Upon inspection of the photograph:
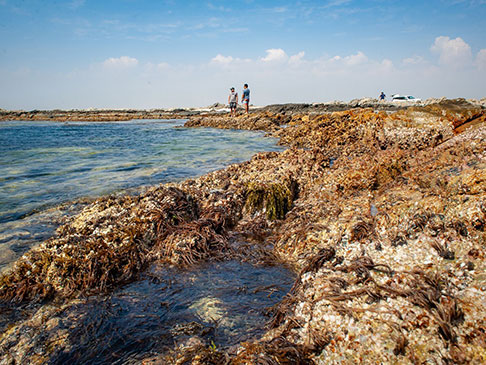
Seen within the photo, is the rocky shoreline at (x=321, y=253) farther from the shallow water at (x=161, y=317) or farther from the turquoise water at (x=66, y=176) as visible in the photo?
the turquoise water at (x=66, y=176)

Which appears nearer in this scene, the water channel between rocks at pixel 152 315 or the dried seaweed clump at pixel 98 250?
the water channel between rocks at pixel 152 315

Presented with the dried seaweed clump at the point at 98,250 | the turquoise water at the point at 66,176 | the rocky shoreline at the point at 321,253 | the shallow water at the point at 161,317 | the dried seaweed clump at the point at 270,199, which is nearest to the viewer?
the rocky shoreline at the point at 321,253

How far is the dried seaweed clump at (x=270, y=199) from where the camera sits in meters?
4.89

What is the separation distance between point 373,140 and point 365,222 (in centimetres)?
640

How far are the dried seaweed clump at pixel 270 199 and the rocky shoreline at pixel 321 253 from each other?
0.02 meters

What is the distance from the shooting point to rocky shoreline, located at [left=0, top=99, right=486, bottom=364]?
2051 mm

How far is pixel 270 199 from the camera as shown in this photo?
497 cm

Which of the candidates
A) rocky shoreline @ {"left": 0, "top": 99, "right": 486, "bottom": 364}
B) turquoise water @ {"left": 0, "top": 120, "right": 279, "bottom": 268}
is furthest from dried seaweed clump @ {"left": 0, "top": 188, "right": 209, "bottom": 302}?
turquoise water @ {"left": 0, "top": 120, "right": 279, "bottom": 268}

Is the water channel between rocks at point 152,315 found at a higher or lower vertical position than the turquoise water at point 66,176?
lower

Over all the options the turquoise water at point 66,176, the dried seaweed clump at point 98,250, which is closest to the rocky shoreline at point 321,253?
the dried seaweed clump at point 98,250

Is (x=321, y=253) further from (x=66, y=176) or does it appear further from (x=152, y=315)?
(x=66, y=176)

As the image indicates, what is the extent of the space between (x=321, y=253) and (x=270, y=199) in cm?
198

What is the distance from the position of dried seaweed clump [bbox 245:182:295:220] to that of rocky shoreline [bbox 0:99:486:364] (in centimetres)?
2

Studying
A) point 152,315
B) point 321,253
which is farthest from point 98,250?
point 321,253
